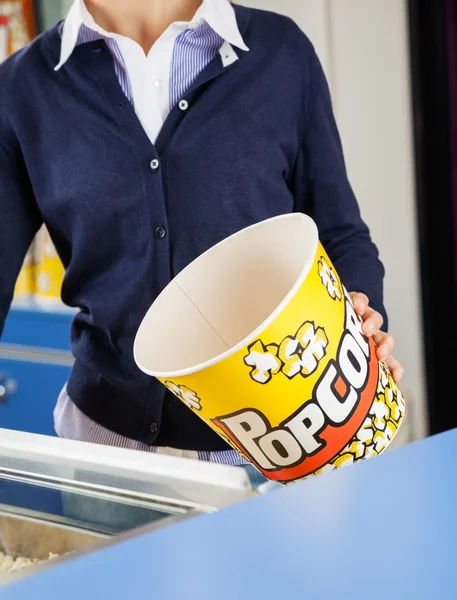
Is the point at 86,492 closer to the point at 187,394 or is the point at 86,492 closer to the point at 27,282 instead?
the point at 187,394

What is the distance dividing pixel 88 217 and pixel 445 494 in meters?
0.64

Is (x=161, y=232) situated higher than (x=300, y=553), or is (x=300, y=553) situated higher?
(x=300, y=553)

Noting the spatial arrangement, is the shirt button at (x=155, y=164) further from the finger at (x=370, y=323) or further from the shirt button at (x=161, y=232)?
the finger at (x=370, y=323)

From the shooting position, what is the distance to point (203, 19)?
0.93 m

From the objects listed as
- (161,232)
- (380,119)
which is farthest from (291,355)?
(380,119)

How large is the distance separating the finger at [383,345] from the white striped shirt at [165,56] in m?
0.34

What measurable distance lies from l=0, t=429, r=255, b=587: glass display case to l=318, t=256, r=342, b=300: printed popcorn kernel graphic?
0.13 meters

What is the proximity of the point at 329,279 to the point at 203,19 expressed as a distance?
50 centimetres

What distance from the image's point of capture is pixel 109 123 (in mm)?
914

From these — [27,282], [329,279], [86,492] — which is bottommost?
[27,282]

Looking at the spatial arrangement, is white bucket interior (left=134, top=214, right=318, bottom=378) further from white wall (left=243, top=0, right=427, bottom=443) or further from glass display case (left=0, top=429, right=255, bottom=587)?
white wall (left=243, top=0, right=427, bottom=443)

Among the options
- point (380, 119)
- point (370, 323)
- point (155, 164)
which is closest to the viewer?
point (370, 323)

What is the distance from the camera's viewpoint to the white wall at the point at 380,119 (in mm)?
2174

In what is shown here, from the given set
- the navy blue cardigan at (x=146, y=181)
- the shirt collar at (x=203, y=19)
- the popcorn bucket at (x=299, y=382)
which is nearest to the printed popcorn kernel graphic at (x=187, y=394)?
the popcorn bucket at (x=299, y=382)
